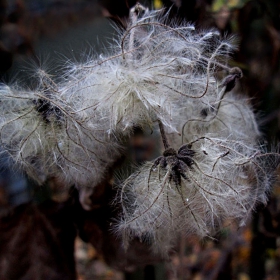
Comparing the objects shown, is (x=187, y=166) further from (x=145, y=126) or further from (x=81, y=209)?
(x=81, y=209)

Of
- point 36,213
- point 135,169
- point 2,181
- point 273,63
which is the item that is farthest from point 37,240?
point 2,181

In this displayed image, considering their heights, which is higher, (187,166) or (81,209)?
(187,166)

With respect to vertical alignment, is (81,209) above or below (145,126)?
below

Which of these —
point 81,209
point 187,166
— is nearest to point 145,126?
point 187,166

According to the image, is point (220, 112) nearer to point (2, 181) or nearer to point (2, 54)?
point (2, 54)

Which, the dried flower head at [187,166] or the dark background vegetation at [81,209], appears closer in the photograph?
the dried flower head at [187,166]

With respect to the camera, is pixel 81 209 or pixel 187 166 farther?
pixel 81 209

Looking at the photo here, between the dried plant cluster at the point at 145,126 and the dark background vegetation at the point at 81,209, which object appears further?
the dark background vegetation at the point at 81,209

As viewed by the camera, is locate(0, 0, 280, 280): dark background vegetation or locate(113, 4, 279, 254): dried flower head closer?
locate(113, 4, 279, 254): dried flower head
